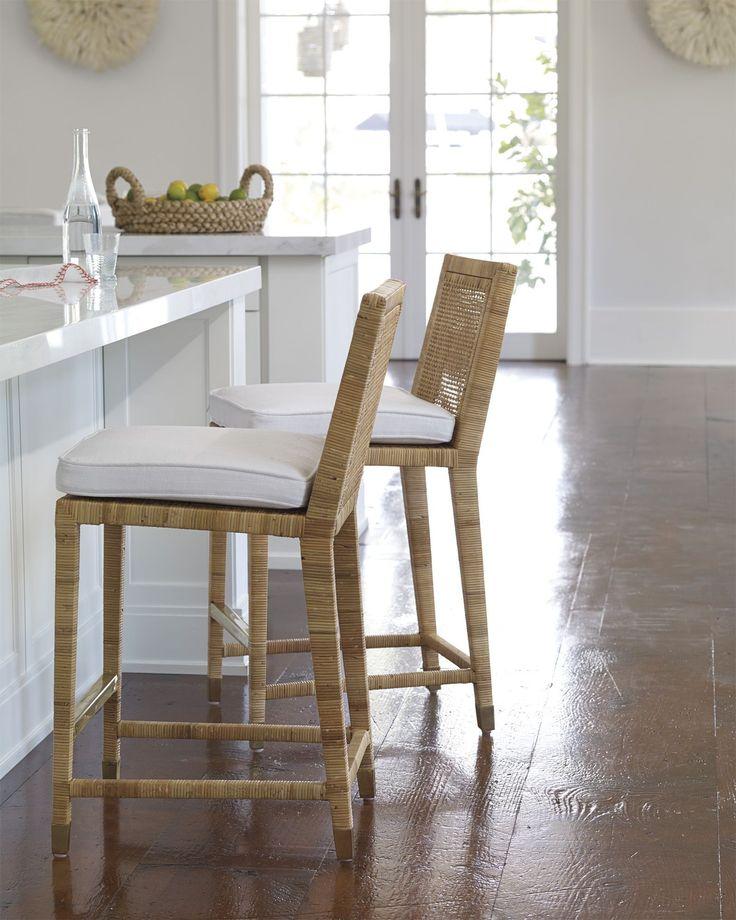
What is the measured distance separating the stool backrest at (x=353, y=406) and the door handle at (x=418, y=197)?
5.98 meters

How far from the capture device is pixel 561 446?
17.5ft

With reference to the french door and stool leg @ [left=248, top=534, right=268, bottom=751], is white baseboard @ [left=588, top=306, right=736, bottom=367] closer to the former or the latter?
the french door

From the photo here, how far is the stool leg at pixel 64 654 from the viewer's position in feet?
6.20

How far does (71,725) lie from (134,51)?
6286mm

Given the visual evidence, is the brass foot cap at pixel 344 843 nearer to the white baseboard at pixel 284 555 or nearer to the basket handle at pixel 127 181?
the white baseboard at pixel 284 555

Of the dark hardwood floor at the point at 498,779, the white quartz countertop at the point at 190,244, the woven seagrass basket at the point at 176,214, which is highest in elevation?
the woven seagrass basket at the point at 176,214

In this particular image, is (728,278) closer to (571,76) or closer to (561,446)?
(571,76)

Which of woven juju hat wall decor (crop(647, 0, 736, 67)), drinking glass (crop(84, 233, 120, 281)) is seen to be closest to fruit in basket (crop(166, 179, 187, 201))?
drinking glass (crop(84, 233, 120, 281))

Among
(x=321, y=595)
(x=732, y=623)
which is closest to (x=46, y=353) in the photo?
(x=321, y=595)

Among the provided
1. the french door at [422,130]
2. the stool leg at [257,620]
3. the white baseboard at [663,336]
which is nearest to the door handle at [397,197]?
the french door at [422,130]

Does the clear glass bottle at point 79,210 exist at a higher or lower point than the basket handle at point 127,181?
lower

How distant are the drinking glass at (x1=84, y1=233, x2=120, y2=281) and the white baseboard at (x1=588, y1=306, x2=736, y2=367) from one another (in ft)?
17.8

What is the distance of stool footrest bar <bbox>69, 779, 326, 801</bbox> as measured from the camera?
1938 millimetres

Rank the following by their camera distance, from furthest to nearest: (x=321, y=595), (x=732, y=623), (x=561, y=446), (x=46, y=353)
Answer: (x=561, y=446) < (x=732, y=623) < (x=321, y=595) < (x=46, y=353)
